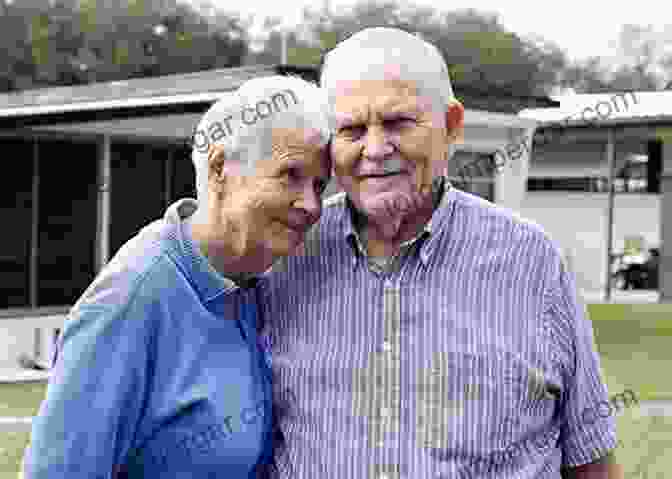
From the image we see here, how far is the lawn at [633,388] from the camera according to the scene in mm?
9680

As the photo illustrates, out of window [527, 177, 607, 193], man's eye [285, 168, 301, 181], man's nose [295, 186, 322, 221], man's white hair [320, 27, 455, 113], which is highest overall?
man's white hair [320, 27, 455, 113]

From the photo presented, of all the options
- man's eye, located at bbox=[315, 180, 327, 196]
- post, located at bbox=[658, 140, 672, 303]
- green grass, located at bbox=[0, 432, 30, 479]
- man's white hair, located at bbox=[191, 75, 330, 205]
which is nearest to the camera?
man's white hair, located at bbox=[191, 75, 330, 205]

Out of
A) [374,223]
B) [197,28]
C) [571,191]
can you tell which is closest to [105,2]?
[197,28]

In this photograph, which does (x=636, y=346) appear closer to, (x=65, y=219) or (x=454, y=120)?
(x=65, y=219)

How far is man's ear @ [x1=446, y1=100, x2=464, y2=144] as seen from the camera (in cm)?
281

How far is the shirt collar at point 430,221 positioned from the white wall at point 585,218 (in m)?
30.8

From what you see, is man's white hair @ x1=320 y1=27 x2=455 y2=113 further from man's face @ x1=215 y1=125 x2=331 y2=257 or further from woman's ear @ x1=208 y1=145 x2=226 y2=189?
woman's ear @ x1=208 y1=145 x2=226 y2=189

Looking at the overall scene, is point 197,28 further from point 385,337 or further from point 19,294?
point 385,337

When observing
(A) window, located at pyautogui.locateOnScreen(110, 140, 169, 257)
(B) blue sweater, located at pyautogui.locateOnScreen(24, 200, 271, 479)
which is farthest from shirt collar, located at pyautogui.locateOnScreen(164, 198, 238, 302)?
(A) window, located at pyautogui.locateOnScreen(110, 140, 169, 257)

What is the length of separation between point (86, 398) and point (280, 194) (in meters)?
0.59

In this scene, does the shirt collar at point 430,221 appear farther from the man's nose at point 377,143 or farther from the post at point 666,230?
the post at point 666,230

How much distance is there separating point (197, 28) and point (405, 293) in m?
70.6

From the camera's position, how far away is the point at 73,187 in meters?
16.9

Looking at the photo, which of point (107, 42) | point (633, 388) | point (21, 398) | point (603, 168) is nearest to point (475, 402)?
point (21, 398)
